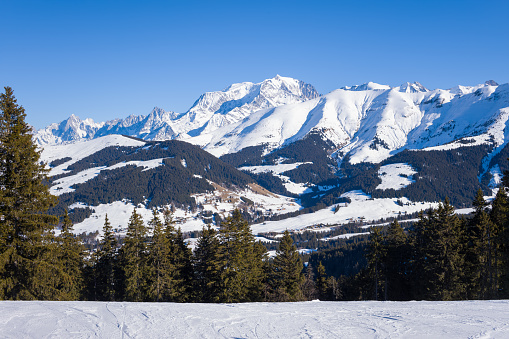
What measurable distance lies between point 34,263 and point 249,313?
577 inches

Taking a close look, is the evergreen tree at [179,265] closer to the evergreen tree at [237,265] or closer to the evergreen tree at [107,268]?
the evergreen tree at [237,265]

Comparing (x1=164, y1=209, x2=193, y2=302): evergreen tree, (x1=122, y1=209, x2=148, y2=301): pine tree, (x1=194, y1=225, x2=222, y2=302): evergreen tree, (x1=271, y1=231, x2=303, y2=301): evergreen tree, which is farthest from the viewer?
(x1=271, y1=231, x2=303, y2=301): evergreen tree

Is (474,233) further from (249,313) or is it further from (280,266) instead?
(249,313)

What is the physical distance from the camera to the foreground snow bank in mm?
9797

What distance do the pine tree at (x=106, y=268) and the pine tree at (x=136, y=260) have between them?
417cm

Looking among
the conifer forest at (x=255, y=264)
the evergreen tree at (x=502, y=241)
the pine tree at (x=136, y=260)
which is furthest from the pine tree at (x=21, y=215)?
the evergreen tree at (x=502, y=241)

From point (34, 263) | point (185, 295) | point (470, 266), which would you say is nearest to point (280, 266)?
point (185, 295)

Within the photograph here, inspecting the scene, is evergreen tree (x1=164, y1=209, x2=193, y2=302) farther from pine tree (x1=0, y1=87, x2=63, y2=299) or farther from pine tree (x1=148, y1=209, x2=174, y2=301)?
Answer: pine tree (x1=0, y1=87, x2=63, y2=299)

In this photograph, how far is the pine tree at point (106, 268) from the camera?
1690 inches

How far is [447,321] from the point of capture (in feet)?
36.5

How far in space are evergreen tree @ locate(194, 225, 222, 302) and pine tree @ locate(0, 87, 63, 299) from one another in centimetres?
1947

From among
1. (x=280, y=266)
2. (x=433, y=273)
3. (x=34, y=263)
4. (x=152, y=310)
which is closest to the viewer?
(x=152, y=310)

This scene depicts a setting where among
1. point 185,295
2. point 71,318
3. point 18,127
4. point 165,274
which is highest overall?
point 18,127

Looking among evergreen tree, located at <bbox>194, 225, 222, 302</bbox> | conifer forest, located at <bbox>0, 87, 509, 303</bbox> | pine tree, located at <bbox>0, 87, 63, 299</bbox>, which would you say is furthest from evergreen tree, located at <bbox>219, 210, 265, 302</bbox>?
pine tree, located at <bbox>0, 87, 63, 299</bbox>
